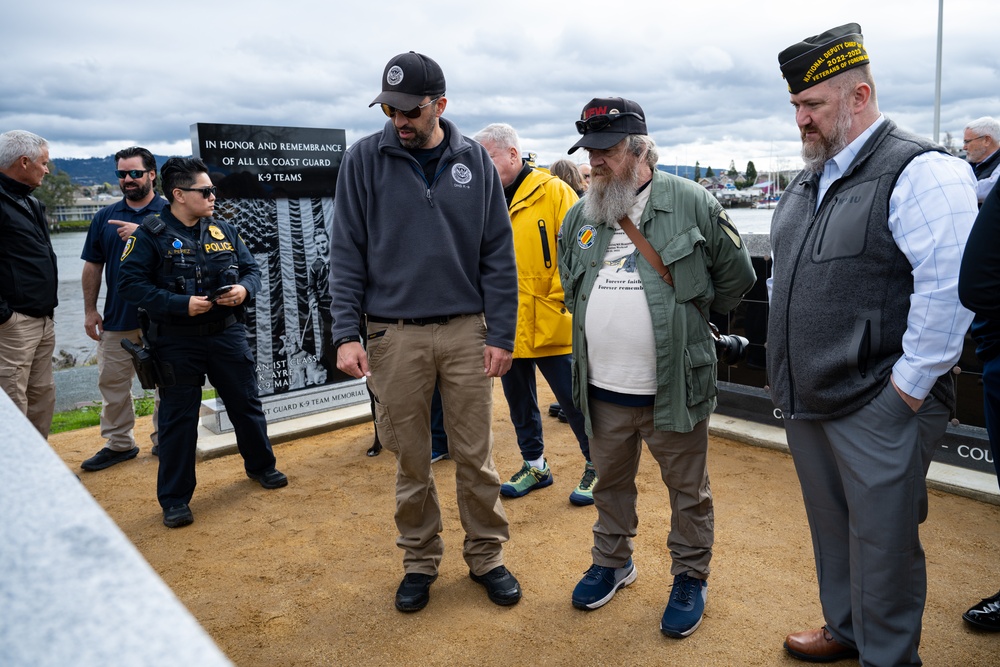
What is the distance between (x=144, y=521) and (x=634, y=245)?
3.31 metres

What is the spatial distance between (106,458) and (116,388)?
51 centimetres

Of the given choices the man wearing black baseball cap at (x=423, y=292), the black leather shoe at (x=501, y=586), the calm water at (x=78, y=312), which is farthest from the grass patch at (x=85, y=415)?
the black leather shoe at (x=501, y=586)

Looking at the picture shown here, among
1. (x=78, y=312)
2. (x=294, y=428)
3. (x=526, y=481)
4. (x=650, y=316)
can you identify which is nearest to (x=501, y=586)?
(x=526, y=481)

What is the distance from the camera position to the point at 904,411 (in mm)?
2154

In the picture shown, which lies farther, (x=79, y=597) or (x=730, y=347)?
(x=730, y=347)

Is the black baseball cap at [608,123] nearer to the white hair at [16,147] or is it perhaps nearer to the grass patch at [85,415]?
the white hair at [16,147]

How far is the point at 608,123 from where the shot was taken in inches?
108

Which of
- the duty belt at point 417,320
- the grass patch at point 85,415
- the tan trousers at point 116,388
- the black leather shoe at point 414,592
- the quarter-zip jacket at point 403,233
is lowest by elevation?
the grass patch at point 85,415

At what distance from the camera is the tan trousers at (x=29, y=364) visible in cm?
433

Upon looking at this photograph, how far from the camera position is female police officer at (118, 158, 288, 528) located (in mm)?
4055

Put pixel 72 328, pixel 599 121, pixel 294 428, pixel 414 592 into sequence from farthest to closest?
pixel 72 328
pixel 294 428
pixel 414 592
pixel 599 121

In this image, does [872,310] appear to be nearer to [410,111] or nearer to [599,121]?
[599,121]

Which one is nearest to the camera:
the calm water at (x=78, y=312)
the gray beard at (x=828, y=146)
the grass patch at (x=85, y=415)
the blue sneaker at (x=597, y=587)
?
the gray beard at (x=828, y=146)

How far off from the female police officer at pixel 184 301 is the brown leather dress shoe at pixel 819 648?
10.7 ft
